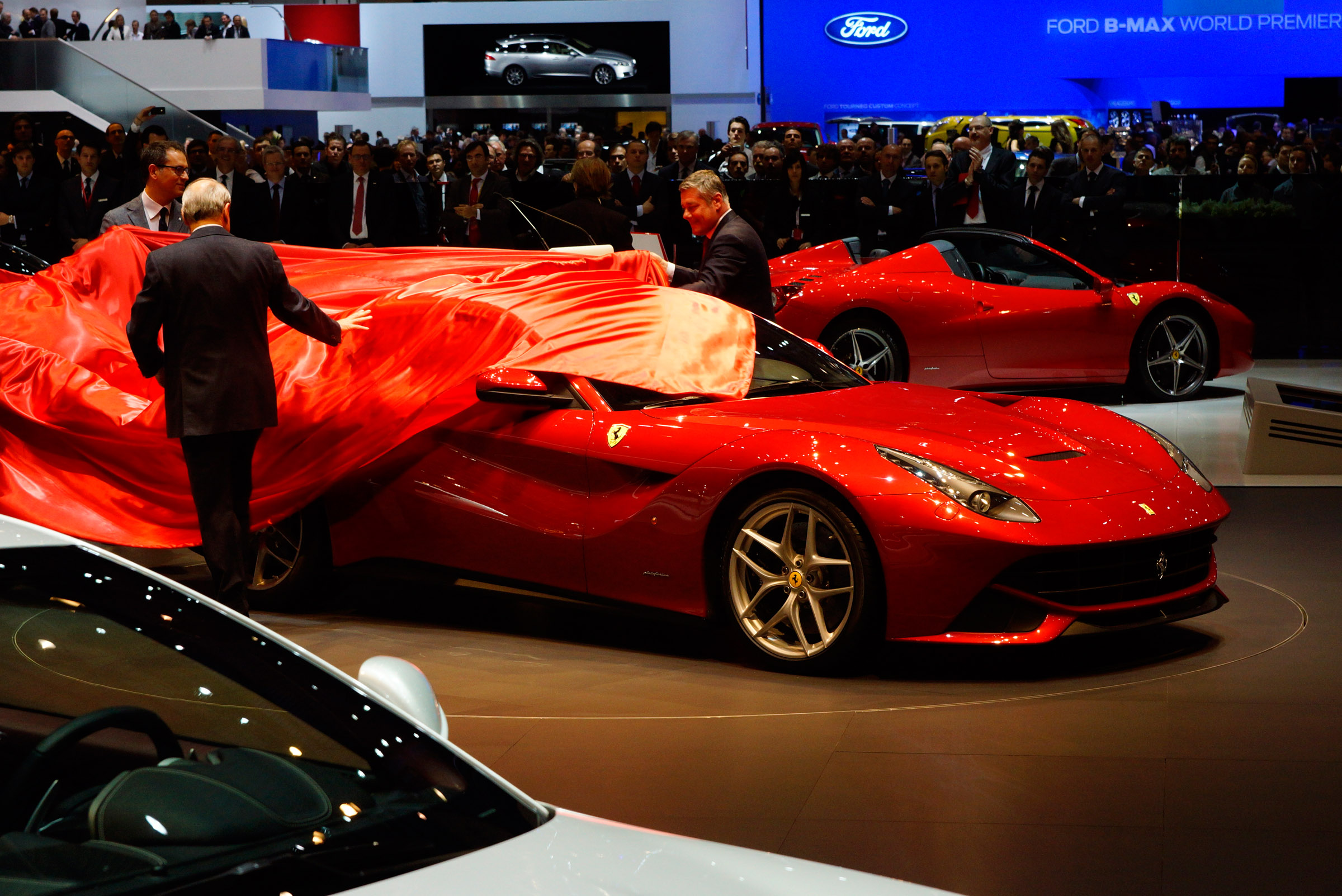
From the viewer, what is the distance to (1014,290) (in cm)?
1137

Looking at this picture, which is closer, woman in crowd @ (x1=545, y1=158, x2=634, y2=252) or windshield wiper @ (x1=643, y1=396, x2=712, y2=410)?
windshield wiper @ (x1=643, y1=396, x2=712, y2=410)

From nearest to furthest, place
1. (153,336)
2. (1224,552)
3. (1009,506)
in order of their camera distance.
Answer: (1009,506)
(153,336)
(1224,552)

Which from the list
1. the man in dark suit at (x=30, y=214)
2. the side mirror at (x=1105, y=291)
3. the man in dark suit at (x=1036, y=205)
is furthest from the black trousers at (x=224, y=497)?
the man in dark suit at (x=1036, y=205)

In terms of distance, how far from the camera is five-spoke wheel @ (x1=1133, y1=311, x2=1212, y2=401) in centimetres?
1154

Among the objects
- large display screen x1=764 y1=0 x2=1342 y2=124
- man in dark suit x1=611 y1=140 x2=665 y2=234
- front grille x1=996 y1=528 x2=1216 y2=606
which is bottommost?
front grille x1=996 y1=528 x2=1216 y2=606

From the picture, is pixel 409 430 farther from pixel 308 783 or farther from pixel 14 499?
pixel 308 783

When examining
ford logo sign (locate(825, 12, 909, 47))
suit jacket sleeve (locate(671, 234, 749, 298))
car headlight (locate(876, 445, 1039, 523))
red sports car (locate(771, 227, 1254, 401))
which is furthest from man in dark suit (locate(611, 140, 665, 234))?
ford logo sign (locate(825, 12, 909, 47))

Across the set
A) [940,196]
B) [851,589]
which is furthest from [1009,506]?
[940,196]

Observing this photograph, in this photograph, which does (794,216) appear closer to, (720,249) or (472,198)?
(472,198)

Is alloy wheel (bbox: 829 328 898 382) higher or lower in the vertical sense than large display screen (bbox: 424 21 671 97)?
lower

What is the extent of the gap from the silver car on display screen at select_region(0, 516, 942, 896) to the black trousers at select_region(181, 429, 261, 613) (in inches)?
133

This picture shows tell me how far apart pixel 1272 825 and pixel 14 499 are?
5.12 m

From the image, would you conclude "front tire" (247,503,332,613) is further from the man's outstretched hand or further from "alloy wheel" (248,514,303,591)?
the man's outstretched hand

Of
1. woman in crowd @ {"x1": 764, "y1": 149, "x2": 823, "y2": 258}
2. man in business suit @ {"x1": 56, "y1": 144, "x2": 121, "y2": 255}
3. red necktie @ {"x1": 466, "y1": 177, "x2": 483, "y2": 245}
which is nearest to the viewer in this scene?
red necktie @ {"x1": 466, "y1": 177, "x2": 483, "y2": 245}
